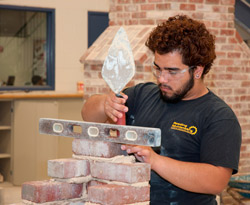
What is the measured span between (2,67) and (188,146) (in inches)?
244

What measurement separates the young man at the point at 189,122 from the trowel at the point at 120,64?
0.76ft

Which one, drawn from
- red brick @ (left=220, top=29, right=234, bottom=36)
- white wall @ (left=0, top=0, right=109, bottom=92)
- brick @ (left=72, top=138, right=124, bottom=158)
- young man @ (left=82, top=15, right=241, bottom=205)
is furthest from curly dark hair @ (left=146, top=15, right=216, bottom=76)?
white wall @ (left=0, top=0, right=109, bottom=92)

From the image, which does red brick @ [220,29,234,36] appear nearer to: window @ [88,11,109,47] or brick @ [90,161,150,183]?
brick @ [90,161,150,183]

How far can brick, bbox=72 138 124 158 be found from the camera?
1804mm

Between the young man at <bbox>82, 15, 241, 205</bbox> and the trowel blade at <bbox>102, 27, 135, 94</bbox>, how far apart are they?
0.76ft

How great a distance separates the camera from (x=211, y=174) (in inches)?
82.8

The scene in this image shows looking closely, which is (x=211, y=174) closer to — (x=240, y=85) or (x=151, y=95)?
(x=151, y=95)

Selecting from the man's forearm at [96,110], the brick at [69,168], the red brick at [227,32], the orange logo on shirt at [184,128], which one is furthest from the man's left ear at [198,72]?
the red brick at [227,32]

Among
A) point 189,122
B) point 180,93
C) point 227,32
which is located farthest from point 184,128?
point 227,32

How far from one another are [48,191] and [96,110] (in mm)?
752

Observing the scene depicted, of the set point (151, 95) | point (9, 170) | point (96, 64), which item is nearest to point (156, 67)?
point (151, 95)

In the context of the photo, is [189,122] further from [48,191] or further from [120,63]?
[48,191]

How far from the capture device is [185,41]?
2.24 metres

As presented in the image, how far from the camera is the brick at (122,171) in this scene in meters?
1.73
